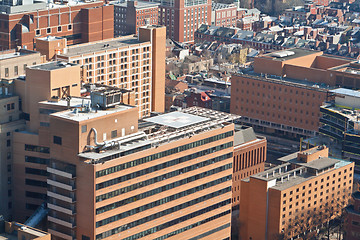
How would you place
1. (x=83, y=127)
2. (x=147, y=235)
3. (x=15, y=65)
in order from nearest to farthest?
(x=83, y=127) < (x=147, y=235) < (x=15, y=65)

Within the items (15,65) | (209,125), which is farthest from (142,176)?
(15,65)

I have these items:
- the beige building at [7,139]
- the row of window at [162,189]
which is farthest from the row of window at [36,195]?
the row of window at [162,189]

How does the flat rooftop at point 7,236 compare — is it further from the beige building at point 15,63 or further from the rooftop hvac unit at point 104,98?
the beige building at point 15,63

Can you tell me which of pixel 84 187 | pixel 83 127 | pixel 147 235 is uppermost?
pixel 83 127

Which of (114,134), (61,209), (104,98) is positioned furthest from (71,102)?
(61,209)

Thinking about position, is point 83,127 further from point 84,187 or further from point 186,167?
point 186,167

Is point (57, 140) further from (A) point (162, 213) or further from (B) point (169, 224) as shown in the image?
(B) point (169, 224)

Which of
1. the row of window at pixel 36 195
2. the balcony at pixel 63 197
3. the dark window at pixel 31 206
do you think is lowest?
the dark window at pixel 31 206

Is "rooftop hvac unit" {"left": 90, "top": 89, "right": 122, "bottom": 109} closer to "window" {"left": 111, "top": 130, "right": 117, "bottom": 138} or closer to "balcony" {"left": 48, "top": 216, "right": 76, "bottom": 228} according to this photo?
"window" {"left": 111, "top": 130, "right": 117, "bottom": 138}
